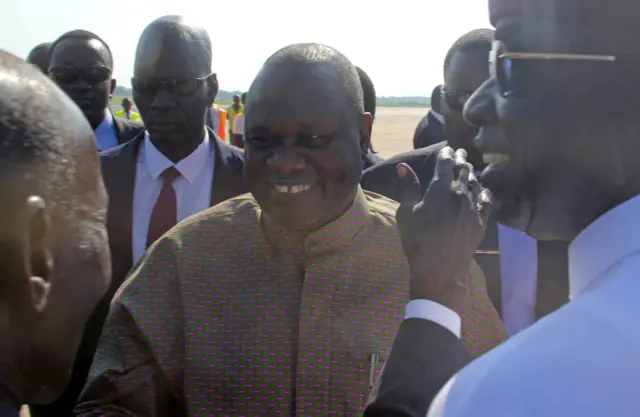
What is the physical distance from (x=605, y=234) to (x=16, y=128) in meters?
0.97

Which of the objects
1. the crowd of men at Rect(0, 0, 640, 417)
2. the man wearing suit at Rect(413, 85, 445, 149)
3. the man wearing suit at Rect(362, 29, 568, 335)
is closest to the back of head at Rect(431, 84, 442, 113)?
the man wearing suit at Rect(413, 85, 445, 149)

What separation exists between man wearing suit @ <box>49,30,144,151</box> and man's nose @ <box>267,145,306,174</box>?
272cm

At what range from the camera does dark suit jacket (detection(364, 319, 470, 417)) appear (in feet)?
5.00

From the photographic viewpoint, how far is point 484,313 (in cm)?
229

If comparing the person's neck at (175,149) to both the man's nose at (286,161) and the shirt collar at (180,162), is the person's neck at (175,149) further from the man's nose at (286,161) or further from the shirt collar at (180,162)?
the man's nose at (286,161)

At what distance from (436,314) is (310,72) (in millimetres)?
1080

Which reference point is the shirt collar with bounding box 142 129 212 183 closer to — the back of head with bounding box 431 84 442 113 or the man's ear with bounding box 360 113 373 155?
the man's ear with bounding box 360 113 373 155

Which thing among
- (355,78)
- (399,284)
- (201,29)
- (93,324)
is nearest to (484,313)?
(399,284)

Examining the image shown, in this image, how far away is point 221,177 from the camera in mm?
Result: 3701

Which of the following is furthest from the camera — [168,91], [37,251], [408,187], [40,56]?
[40,56]

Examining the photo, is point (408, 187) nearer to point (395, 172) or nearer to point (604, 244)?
point (604, 244)

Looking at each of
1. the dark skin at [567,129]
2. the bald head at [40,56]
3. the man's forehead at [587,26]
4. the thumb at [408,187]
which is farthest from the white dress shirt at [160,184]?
the bald head at [40,56]

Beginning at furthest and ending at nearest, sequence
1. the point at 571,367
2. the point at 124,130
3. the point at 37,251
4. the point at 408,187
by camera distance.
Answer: the point at 124,130 → the point at 408,187 → the point at 37,251 → the point at 571,367

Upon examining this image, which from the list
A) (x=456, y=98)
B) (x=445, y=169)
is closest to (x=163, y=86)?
(x=456, y=98)
